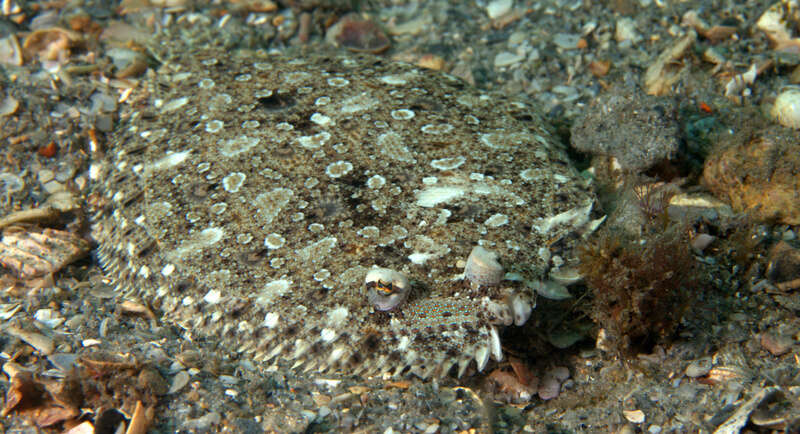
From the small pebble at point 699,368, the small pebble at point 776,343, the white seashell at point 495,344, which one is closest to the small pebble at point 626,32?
the small pebble at point 776,343

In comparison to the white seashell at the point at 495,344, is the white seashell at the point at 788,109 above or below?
above

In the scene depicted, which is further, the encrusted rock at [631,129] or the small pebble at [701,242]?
the encrusted rock at [631,129]

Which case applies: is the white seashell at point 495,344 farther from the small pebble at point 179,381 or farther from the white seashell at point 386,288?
the small pebble at point 179,381

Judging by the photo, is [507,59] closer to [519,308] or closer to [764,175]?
[764,175]

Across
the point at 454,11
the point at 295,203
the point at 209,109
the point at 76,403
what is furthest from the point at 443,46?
the point at 76,403

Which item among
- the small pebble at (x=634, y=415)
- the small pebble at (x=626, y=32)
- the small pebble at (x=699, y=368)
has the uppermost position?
the small pebble at (x=626, y=32)

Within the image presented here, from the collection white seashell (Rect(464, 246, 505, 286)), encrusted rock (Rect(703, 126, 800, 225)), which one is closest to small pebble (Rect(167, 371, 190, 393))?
white seashell (Rect(464, 246, 505, 286))
